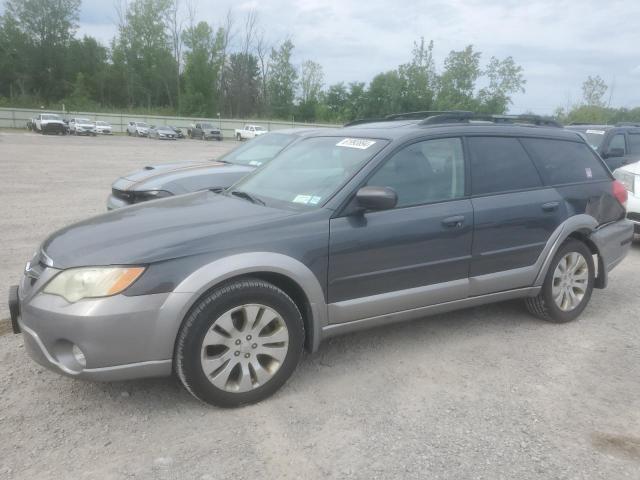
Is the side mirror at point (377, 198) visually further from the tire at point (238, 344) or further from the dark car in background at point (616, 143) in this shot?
the dark car in background at point (616, 143)

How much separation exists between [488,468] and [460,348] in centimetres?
146

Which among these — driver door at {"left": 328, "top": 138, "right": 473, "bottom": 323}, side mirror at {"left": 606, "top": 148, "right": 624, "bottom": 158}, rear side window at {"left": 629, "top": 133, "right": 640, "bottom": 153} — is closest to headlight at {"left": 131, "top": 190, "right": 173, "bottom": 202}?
driver door at {"left": 328, "top": 138, "right": 473, "bottom": 323}

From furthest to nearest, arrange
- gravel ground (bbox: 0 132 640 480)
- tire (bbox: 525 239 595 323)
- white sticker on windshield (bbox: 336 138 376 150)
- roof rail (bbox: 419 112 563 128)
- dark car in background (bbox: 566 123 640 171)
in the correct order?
dark car in background (bbox: 566 123 640 171), tire (bbox: 525 239 595 323), roof rail (bbox: 419 112 563 128), white sticker on windshield (bbox: 336 138 376 150), gravel ground (bbox: 0 132 640 480)

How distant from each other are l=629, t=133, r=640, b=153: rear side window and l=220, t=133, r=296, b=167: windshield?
22.6 feet

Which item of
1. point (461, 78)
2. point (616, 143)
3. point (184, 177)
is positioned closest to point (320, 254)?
point (184, 177)

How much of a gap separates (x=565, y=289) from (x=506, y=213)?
1.02 meters

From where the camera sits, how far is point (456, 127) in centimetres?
407

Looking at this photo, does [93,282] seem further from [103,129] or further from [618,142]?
[103,129]

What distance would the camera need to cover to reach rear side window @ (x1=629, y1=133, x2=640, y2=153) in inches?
415

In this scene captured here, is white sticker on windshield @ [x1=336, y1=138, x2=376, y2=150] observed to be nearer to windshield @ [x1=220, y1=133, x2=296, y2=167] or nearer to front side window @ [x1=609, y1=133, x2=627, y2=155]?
windshield @ [x1=220, y1=133, x2=296, y2=167]

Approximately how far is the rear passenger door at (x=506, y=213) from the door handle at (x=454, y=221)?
15cm

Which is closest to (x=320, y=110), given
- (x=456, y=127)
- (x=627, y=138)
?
(x=627, y=138)

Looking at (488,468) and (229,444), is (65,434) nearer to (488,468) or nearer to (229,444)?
(229,444)

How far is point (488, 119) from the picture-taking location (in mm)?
4582
